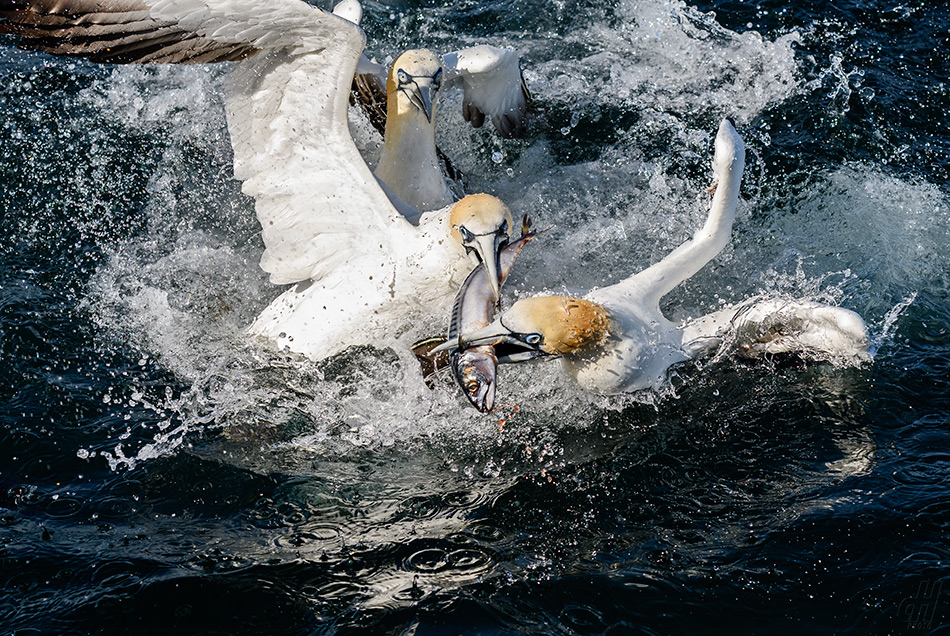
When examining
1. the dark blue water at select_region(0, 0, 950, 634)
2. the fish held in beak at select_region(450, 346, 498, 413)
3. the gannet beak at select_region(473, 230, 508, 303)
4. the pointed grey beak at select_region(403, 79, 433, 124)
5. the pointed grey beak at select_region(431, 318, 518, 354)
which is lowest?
the dark blue water at select_region(0, 0, 950, 634)

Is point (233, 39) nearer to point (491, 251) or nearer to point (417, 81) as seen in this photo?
point (417, 81)

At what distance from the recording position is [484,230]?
4.90 metres

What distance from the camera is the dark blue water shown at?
4133 millimetres

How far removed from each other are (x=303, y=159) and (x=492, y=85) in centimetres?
239

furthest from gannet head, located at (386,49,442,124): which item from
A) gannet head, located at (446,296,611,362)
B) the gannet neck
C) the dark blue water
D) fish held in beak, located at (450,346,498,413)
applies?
fish held in beak, located at (450,346,498,413)

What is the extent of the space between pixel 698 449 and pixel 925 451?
1.16 meters

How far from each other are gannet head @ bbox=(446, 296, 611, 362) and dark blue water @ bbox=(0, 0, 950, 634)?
0.70 meters

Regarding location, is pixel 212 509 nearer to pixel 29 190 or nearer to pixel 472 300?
pixel 472 300

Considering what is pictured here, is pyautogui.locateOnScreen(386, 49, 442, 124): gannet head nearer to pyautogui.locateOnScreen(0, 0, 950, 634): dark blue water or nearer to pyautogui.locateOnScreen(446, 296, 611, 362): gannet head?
pyautogui.locateOnScreen(0, 0, 950, 634): dark blue water

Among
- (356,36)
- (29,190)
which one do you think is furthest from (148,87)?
(356,36)

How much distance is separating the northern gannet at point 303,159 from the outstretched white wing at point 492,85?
1755mm

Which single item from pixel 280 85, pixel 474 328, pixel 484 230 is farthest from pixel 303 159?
pixel 474 328

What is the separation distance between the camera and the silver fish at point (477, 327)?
422 centimetres

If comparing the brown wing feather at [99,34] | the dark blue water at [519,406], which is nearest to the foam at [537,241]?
the dark blue water at [519,406]
